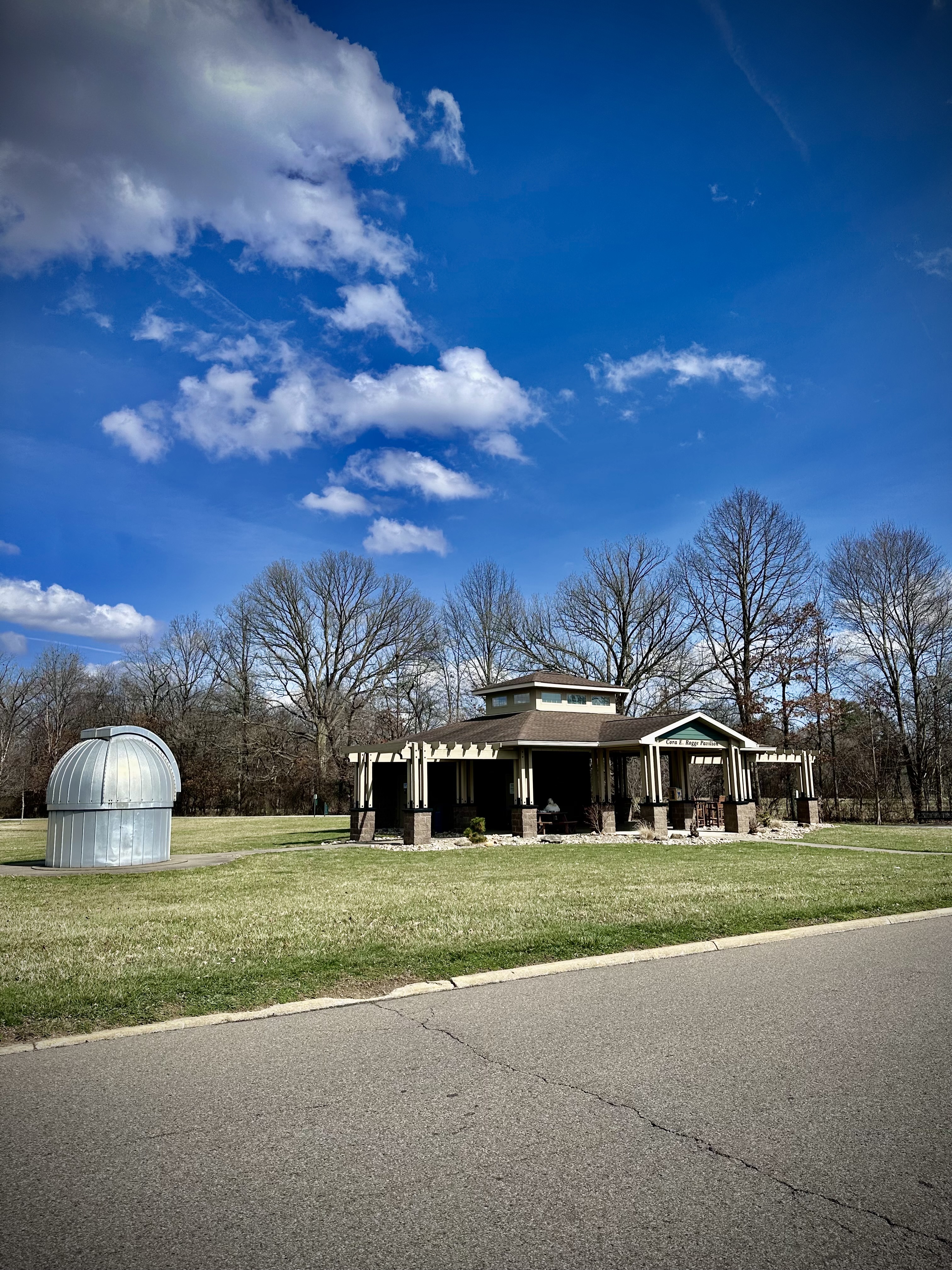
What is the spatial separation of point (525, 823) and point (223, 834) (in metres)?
12.9

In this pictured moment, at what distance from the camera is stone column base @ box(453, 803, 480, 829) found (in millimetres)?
25219

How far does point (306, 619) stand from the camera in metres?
50.9

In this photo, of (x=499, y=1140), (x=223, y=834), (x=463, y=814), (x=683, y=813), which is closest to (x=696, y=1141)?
(x=499, y=1140)

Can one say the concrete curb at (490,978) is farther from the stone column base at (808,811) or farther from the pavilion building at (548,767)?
the stone column base at (808,811)

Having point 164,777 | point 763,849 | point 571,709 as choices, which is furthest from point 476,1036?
point 571,709

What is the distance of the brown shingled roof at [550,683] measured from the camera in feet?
93.9

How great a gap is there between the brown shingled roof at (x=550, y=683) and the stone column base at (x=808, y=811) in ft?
24.3

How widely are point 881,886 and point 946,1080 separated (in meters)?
8.32

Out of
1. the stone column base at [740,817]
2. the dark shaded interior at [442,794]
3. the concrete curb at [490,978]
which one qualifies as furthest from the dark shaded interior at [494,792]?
the concrete curb at [490,978]

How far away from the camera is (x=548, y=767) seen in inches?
1069

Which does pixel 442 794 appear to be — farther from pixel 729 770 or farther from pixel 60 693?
pixel 60 693

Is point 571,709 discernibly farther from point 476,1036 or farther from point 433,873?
point 476,1036

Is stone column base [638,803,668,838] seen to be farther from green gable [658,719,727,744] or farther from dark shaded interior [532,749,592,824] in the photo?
dark shaded interior [532,749,592,824]

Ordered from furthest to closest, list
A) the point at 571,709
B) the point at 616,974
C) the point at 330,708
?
the point at 330,708 < the point at 571,709 < the point at 616,974
